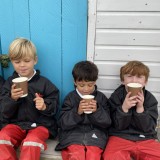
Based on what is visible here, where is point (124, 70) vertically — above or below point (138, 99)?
above

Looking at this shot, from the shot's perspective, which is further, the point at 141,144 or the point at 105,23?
the point at 105,23

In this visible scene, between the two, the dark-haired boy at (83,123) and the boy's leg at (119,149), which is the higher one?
the dark-haired boy at (83,123)

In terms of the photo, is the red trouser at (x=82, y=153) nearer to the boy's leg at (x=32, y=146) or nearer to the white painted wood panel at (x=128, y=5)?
the boy's leg at (x=32, y=146)

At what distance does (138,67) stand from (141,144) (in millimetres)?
744

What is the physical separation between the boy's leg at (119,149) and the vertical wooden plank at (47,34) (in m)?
0.91

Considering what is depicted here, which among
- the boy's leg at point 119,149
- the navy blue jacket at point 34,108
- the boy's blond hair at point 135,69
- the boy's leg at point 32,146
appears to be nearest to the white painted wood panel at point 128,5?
the boy's blond hair at point 135,69

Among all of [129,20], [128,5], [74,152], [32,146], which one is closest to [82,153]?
[74,152]

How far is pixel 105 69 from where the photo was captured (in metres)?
2.80

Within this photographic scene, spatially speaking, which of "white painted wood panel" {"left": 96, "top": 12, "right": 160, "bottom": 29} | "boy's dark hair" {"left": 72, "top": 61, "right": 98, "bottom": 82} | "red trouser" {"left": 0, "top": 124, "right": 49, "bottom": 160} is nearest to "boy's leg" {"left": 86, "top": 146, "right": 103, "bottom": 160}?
"red trouser" {"left": 0, "top": 124, "right": 49, "bottom": 160}

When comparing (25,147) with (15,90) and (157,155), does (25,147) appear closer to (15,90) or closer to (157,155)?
(15,90)

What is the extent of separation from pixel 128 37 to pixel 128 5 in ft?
1.05

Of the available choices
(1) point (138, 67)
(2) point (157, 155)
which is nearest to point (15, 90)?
(1) point (138, 67)

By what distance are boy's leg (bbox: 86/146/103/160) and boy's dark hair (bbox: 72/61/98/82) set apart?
0.65m

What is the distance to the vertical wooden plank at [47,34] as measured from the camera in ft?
8.62
